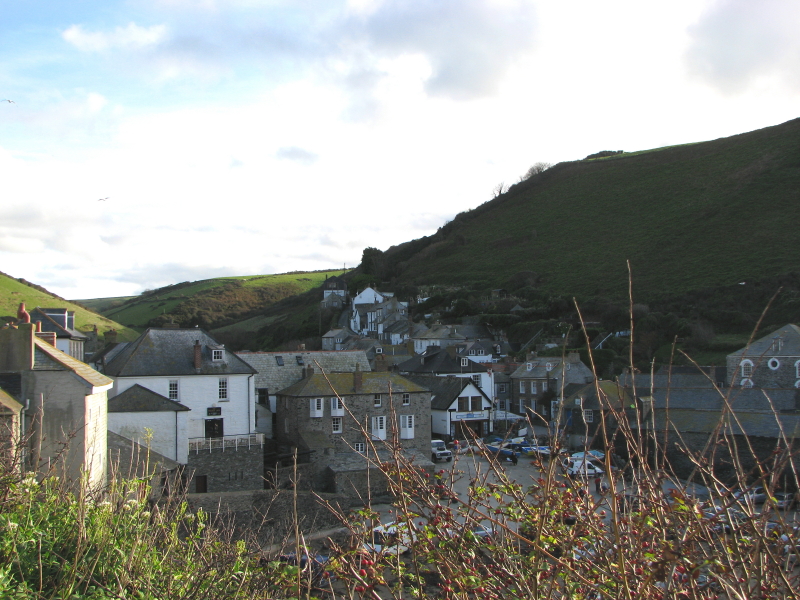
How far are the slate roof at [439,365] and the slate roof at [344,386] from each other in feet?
53.5

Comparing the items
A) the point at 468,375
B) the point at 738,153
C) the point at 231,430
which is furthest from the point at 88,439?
the point at 738,153

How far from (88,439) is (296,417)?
1794 centimetres

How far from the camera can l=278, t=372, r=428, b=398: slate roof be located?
105 ft

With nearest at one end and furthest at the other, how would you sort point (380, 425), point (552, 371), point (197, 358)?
1. point (197, 358)
2. point (380, 425)
3. point (552, 371)

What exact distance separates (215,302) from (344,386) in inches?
3951

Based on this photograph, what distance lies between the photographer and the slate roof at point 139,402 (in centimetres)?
2533

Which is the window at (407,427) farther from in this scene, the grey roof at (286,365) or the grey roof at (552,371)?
the grey roof at (552,371)

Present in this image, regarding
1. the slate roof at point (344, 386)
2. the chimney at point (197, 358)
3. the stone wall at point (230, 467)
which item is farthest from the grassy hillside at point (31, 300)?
the stone wall at point (230, 467)

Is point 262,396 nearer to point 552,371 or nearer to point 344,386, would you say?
point 344,386

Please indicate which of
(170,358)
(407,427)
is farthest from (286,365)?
(407,427)

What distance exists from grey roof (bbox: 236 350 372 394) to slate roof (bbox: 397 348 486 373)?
12670 millimetres

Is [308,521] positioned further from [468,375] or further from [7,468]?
[468,375]

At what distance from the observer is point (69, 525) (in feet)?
23.6

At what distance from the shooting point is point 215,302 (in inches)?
5000
